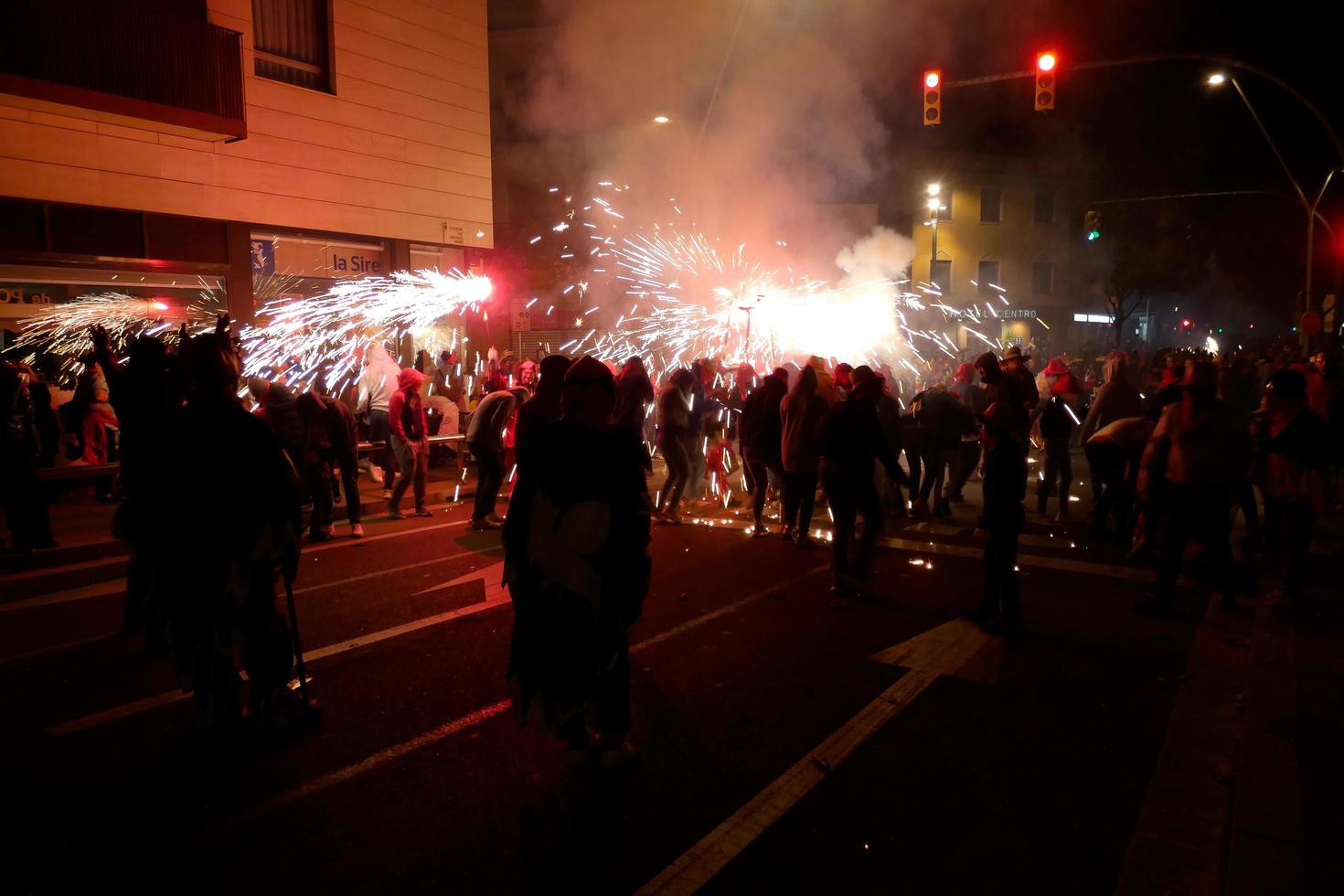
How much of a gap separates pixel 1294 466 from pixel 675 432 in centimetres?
549

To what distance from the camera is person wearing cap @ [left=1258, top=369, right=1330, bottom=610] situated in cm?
616

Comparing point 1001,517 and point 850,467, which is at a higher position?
point 850,467

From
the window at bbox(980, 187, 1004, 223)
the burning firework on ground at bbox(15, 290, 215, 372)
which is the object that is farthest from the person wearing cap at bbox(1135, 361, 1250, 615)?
the window at bbox(980, 187, 1004, 223)

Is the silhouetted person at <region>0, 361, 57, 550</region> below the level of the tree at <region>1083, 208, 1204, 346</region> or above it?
below

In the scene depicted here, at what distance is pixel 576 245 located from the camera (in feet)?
86.3

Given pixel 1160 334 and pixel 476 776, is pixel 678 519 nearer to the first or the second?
pixel 476 776

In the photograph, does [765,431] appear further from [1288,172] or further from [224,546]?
[1288,172]

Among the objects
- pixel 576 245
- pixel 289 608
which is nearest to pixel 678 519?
pixel 289 608

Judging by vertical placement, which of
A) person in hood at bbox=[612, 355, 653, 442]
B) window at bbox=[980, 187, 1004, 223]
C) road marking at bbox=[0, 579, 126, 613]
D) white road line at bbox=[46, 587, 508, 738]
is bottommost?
white road line at bbox=[46, 587, 508, 738]

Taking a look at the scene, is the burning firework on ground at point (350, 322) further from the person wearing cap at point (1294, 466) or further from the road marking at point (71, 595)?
the person wearing cap at point (1294, 466)

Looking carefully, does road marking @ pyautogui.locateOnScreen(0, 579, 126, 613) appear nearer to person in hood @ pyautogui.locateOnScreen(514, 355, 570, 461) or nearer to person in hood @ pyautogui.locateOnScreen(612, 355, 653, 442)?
person in hood @ pyautogui.locateOnScreen(514, 355, 570, 461)

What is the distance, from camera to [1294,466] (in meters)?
6.14

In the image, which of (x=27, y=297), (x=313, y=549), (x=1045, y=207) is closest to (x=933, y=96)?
(x=313, y=549)

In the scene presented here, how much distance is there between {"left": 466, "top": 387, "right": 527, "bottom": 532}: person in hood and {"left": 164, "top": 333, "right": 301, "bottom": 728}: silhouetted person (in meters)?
5.06
